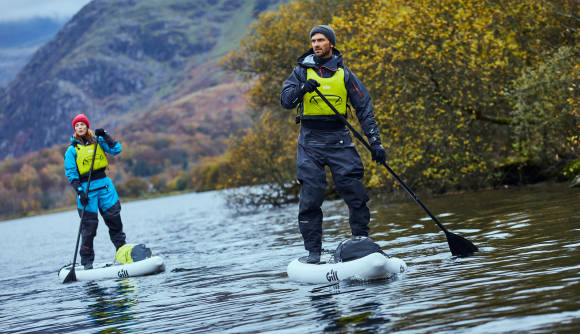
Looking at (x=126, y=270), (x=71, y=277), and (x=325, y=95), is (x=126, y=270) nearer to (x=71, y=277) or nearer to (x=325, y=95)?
(x=71, y=277)

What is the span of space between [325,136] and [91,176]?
575 centimetres

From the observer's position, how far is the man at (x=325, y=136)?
873cm

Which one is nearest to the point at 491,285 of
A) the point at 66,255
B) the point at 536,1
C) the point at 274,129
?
the point at 536,1

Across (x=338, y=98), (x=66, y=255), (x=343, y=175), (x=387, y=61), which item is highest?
(x=387, y=61)

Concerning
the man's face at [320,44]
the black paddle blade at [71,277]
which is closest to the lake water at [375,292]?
the black paddle blade at [71,277]

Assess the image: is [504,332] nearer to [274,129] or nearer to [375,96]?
[375,96]

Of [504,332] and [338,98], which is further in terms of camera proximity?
[338,98]

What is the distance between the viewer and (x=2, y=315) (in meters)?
9.41

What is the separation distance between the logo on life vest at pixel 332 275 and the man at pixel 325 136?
1.87ft

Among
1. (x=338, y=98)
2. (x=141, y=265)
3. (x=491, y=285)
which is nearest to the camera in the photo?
(x=491, y=285)

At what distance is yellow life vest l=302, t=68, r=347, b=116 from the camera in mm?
8781

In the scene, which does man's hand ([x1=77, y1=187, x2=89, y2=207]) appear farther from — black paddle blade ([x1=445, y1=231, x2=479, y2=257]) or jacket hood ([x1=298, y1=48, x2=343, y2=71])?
black paddle blade ([x1=445, y1=231, x2=479, y2=257])

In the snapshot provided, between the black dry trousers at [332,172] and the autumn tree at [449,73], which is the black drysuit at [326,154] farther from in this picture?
the autumn tree at [449,73]

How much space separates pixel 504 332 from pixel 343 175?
416cm
